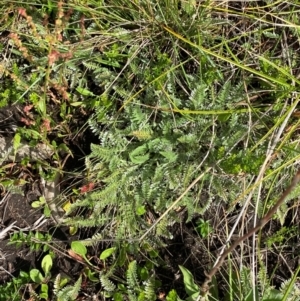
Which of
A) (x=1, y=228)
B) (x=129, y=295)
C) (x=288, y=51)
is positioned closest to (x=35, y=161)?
(x=1, y=228)

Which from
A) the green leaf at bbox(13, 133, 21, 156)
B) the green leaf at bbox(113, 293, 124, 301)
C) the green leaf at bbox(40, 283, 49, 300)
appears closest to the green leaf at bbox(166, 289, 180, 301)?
the green leaf at bbox(113, 293, 124, 301)

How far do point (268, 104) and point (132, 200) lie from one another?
54cm

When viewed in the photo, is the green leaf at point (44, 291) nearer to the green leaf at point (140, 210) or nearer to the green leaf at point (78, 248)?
the green leaf at point (78, 248)

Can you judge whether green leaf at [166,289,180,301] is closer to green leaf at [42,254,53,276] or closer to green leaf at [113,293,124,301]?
green leaf at [113,293,124,301]

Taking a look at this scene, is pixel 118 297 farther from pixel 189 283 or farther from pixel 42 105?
pixel 42 105

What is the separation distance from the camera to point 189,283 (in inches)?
62.0

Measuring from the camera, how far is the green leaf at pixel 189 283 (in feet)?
5.13

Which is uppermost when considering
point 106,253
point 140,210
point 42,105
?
point 42,105

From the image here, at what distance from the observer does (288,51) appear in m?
1.70

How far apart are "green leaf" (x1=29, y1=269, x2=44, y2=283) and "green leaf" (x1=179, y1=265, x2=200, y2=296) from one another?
0.47 metres

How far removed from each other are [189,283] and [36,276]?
1.66 ft

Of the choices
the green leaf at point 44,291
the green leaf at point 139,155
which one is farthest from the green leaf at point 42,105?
the green leaf at point 44,291

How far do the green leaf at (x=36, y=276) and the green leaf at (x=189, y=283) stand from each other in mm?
465

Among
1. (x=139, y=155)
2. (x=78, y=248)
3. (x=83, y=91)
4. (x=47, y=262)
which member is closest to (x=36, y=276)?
(x=47, y=262)
